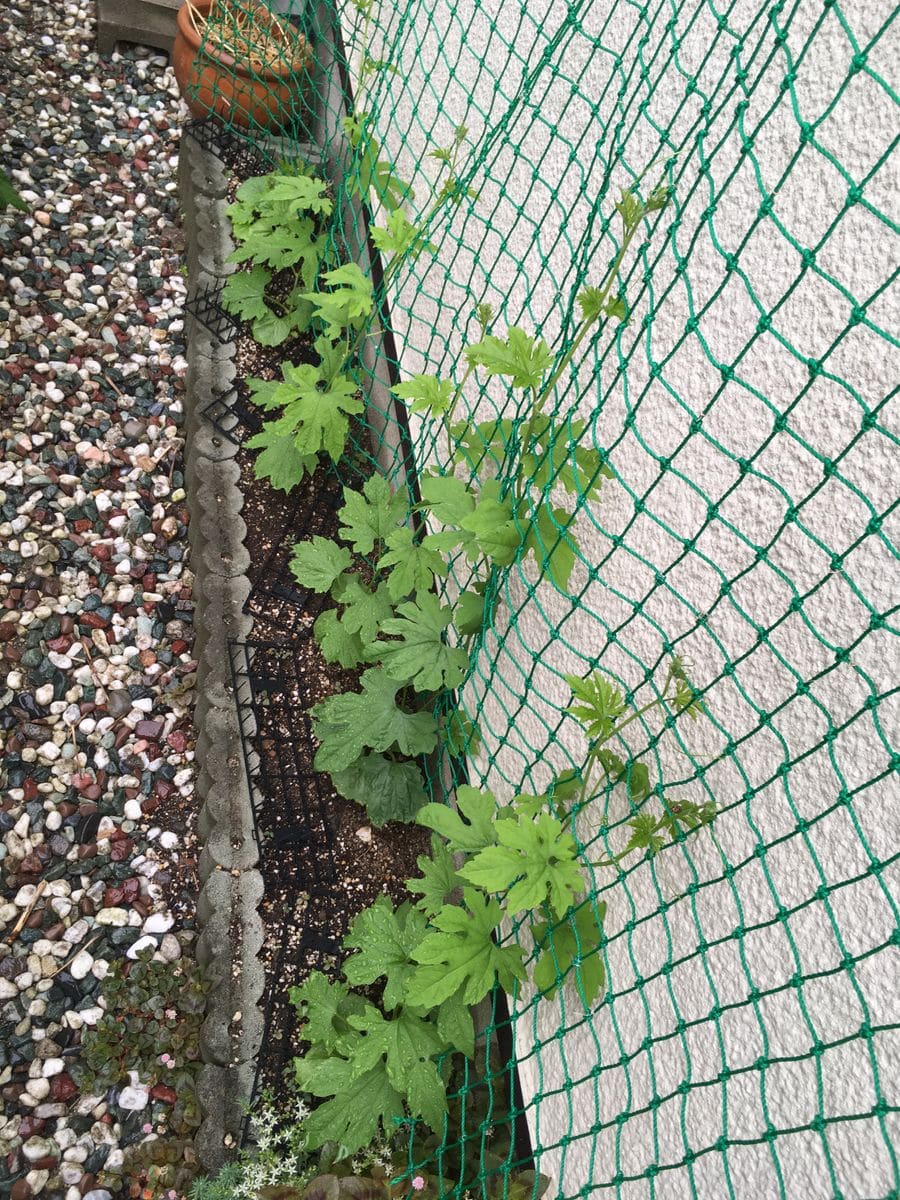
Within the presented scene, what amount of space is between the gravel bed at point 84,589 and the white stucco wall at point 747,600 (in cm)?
99

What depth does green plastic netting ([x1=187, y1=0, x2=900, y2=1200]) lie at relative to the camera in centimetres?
110

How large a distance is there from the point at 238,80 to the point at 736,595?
2920 millimetres

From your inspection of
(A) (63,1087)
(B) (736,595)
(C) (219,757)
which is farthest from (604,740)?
(A) (63,1087)

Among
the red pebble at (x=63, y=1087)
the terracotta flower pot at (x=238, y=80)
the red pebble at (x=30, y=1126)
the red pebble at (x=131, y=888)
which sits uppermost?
the terracotta flower pot at (x=238, y=80)

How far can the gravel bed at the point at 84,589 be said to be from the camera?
199 cm

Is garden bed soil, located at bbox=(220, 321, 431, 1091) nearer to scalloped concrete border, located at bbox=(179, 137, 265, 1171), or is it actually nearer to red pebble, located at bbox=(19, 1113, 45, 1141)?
scalloped concrete border, located at bbox=(179, 137, 265, 1171)

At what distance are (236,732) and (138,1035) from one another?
0.70 metres

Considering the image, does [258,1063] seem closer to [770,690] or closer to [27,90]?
[770,690]

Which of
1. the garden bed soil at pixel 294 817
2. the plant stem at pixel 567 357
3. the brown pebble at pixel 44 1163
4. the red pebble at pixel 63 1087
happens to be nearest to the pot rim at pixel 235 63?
the garden bed soil at pixel 294 817

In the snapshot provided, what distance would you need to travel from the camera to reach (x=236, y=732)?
2258mm

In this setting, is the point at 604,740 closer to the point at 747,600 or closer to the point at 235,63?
the point at 747,600

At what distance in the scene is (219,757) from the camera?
2213mm

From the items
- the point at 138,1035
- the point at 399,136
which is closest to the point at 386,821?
the point at 138,1035

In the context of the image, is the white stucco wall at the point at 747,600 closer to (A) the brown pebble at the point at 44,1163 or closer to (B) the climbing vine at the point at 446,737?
(B) the climbing vine at the point at 446,737
